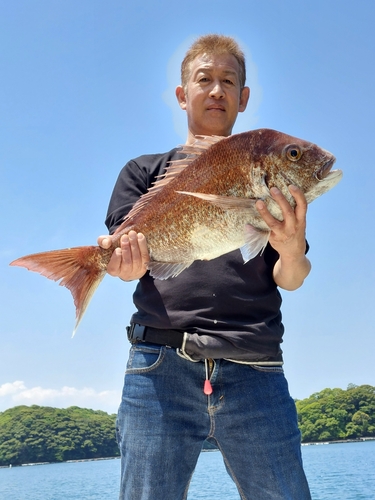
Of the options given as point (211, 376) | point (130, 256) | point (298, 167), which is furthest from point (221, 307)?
point (298, 167)

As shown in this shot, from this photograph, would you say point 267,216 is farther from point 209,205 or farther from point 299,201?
point 209,205

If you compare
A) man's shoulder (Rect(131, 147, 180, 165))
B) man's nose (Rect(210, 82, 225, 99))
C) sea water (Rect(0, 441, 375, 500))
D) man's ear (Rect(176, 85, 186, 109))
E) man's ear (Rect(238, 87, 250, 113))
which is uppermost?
man's ear (Rect(176, 85, 186, 109))

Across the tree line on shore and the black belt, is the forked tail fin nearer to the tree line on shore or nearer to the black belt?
the black belt

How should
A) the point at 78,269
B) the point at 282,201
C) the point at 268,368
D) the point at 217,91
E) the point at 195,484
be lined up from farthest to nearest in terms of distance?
the point at 195,484, the point at 217,91, the point at 268,368, the point at 78,269, the point at 282,201

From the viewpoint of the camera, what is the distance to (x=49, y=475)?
101 metres

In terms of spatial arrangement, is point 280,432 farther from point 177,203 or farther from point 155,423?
point 177,203

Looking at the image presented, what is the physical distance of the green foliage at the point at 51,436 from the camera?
103m

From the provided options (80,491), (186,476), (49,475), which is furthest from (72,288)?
(49,475)

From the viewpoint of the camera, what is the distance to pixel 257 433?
3.29m

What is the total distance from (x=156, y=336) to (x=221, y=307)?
50 cm

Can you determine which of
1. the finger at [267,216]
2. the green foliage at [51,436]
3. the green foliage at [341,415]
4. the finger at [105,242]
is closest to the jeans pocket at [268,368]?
the finger at [267,216]

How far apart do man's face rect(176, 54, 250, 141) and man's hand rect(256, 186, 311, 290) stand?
1414mm

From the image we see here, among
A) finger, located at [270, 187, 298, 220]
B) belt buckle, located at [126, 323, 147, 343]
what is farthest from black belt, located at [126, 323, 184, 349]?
finger, located at [270, 187, 298, 220]

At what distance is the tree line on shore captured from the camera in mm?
103375
